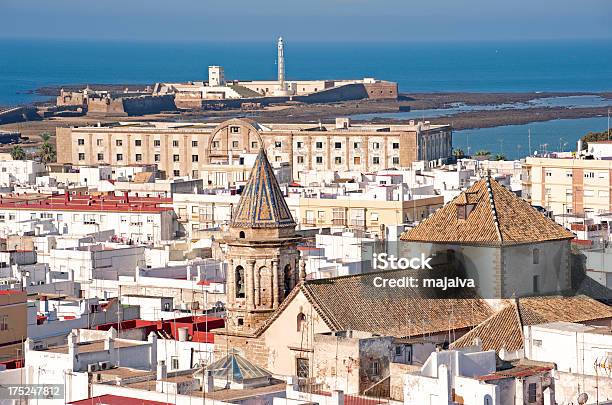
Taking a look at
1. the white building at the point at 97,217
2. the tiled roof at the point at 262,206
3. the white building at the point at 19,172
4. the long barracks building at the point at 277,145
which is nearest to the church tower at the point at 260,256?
the tiled roof at the point at 262,206

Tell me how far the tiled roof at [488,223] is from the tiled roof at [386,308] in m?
1.45

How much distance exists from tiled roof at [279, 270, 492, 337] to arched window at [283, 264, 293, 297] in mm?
1049

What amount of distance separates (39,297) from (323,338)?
16.2 meters

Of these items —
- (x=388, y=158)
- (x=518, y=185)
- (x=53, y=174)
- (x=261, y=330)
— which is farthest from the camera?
(x=388, y=158)

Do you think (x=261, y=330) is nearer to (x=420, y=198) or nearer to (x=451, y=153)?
(x=420, y=198)

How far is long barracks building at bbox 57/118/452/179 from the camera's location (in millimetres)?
112938

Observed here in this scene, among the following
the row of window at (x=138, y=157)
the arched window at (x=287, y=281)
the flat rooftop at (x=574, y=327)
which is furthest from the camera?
the row of window at (x=138, y=157)

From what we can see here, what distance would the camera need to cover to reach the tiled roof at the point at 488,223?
4334 centimetres

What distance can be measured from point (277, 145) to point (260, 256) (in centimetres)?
7280

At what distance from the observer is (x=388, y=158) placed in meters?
113

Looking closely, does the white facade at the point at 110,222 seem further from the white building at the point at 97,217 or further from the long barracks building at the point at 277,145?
the long barracks building at the point at 277,145

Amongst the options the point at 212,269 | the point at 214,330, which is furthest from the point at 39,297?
the point at 214,330

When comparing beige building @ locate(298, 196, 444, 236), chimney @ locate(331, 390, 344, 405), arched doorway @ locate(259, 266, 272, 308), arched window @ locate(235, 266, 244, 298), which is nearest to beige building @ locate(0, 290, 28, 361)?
arched window @ locate(235, 266, 244, 298)

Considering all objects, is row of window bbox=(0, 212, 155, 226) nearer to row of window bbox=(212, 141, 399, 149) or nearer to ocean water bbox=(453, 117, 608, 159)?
row of window bbox=(212, 141, 399, 149)
